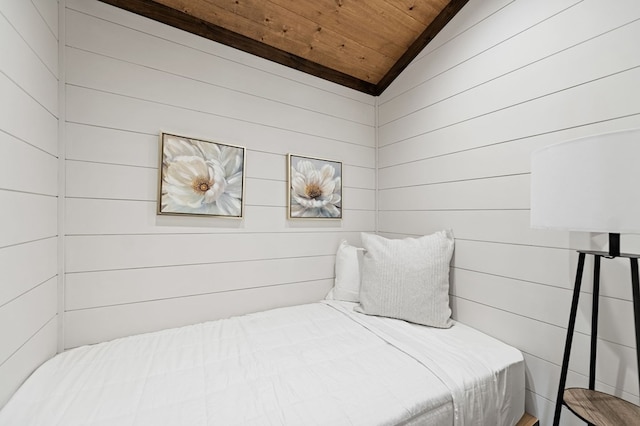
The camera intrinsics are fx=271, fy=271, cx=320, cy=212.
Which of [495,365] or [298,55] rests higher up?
[298,55]

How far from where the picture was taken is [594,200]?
2.65 feet

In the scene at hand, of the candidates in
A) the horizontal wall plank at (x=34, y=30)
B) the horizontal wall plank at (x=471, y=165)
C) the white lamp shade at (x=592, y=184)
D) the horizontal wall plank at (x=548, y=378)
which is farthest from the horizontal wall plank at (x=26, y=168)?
the horizontal wall plank at (x=548, y=378)

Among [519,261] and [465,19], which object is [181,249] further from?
[465,19]

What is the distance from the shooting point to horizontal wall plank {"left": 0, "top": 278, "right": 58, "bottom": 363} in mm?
889

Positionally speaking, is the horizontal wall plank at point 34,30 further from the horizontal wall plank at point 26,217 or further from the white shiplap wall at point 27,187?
the horizontal wall plank at point 26,217

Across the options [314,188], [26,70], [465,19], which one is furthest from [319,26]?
[26,70]

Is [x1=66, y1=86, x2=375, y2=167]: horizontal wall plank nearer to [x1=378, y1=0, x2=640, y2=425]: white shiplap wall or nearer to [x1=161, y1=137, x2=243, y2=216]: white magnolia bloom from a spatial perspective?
[x1=161, y1=137, x2=243, y2=216]: white magnolia bloom

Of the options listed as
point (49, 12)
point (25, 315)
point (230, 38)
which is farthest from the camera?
point (230, 38)

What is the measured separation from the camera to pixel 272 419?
85 cm

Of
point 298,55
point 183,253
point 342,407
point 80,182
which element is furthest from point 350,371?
point 298,55

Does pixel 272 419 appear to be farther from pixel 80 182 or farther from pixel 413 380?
pixel 80 182

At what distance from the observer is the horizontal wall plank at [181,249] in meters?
1.34

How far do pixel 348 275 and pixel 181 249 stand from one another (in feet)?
3.57

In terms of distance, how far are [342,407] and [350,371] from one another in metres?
0.21
